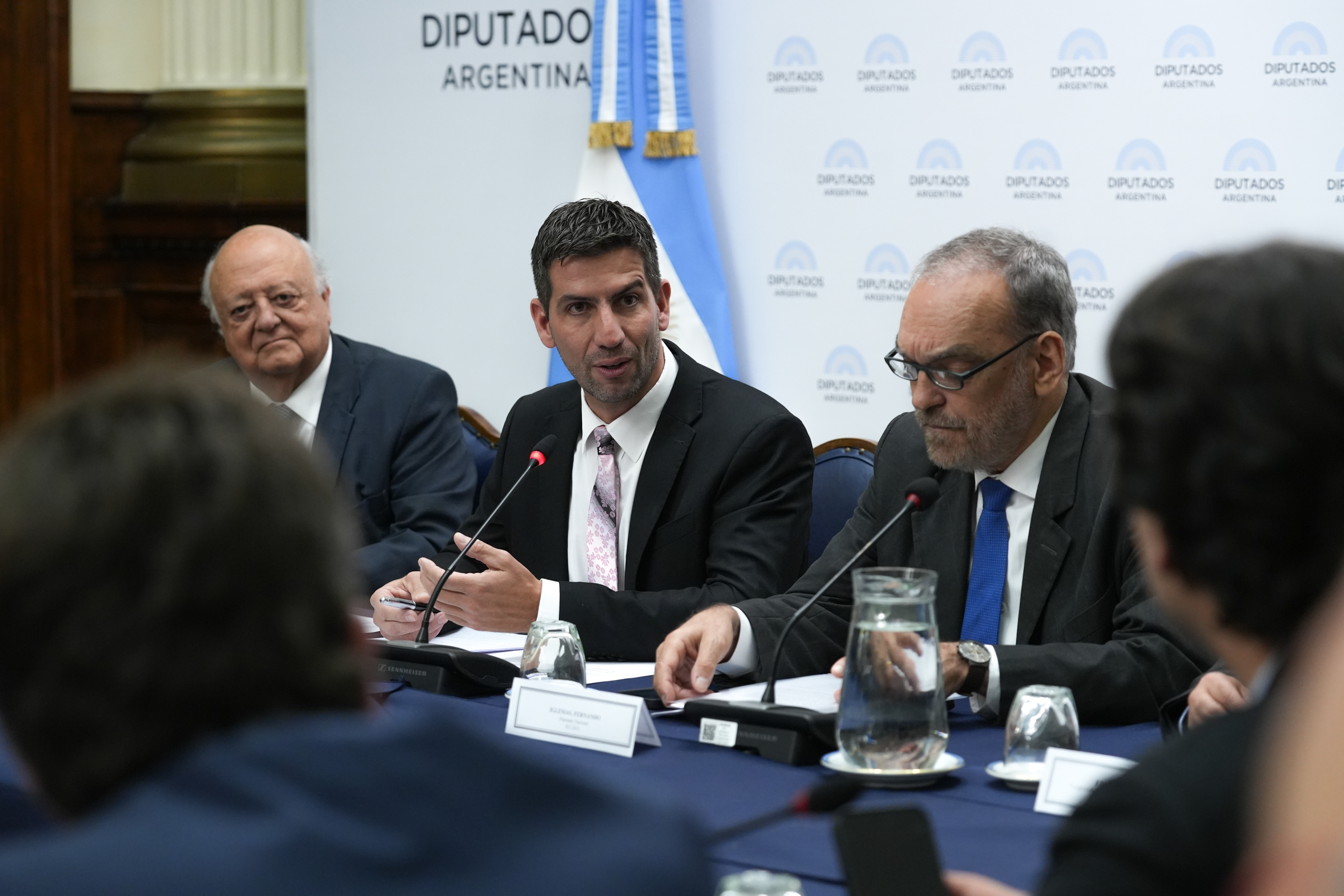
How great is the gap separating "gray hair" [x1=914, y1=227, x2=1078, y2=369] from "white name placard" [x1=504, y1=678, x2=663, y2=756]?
106cm

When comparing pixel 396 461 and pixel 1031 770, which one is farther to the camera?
pixel 396 461

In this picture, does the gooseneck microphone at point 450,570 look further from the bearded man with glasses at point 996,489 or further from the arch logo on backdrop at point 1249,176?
the arch logo on backdrop at point 1249,176

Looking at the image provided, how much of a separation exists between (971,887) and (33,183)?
5404 mm

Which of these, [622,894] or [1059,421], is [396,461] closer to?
[1059,421]

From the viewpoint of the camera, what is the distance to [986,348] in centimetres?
272

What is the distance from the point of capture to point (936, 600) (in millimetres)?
2787

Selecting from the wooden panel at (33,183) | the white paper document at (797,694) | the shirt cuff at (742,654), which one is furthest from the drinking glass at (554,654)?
the wooden panel at (33,183)

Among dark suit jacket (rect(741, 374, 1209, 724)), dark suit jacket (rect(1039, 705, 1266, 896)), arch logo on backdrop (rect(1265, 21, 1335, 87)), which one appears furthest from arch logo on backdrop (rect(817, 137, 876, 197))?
dark suit jacket (rect(1039, 705, 1266, 896))

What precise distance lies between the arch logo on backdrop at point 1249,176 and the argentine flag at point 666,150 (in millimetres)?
1498

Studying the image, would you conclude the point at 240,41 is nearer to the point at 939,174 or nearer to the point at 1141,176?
the point at 939,174

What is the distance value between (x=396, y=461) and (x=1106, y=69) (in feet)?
7.17

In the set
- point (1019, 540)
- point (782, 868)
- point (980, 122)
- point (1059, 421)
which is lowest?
point (782, 868)

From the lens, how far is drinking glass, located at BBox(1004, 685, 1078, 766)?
6.41ft

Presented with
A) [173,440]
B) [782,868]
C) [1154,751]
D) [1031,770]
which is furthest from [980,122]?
[173,440]
